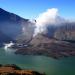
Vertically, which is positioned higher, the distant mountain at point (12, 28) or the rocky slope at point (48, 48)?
the distant mountain at point (12, 28)

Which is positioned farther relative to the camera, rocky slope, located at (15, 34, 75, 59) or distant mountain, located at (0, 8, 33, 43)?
distant mountain, located at (0, 8, 33, 43)

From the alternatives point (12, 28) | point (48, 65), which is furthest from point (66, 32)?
point (48, 65)

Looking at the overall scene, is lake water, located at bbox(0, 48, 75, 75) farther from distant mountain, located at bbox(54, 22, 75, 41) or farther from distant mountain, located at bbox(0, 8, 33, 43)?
distant mountain, located at bbox(0, 8, 33, 43)

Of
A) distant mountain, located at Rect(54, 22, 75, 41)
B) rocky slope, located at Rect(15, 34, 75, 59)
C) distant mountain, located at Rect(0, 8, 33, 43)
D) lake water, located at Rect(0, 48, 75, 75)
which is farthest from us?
→ distant mountain, located at Rect(0, 8, 33, 43)

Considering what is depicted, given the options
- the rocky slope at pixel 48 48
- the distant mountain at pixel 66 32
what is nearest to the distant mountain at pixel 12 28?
the distant mountain at pixel 66 32

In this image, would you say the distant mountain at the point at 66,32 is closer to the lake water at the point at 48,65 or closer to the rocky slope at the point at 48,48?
the rocky slope at the point at 48,48

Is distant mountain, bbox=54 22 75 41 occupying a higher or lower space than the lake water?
higher

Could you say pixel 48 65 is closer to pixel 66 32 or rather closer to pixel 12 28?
pixel 66 32

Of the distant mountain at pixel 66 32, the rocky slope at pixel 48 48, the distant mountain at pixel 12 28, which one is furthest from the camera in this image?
the distant mountain at pixel 12 28

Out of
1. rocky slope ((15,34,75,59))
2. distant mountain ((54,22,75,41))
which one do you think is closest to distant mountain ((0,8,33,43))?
distant mountain ((54,22,75,41))

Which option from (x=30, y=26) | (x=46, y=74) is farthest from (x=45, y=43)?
(x=46, y=74)
